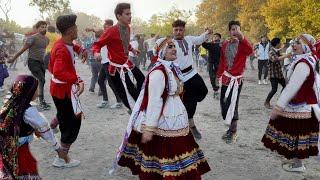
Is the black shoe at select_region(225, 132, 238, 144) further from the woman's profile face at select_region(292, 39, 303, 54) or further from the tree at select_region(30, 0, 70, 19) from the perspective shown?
the tree at select_region(30, 0, 70, 19)

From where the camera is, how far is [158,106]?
165 inches

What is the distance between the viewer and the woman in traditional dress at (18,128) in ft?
12.2

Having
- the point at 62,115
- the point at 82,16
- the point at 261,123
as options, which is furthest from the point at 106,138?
the point at 82,16

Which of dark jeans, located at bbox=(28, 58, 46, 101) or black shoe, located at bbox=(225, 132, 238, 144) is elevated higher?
dark jeans, located at bbox=(28, 58, 46, 101)

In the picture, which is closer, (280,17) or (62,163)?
(62,163)

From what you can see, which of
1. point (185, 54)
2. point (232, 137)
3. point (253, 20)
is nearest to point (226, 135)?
point (232, 137)

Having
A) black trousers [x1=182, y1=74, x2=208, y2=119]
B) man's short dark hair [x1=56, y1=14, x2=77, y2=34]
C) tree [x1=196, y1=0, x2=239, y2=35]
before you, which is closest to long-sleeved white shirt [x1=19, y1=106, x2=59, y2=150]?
man's short dark hair [x1=56, y1=14, x2=77, y2=34]

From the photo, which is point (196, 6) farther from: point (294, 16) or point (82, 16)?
point (82, 16)

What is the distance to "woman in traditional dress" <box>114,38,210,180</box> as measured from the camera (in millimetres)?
4211

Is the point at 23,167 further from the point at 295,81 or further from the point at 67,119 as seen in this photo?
the point at 295,81

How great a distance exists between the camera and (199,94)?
23.2ft

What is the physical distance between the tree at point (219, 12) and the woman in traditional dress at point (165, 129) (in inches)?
1485

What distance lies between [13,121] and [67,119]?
2.15m

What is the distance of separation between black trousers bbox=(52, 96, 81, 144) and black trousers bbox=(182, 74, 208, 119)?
80.7 inches
